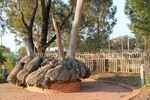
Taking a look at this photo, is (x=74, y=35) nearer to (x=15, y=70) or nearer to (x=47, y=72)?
(x=47, y=72)

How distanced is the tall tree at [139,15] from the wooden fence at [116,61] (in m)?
1.49

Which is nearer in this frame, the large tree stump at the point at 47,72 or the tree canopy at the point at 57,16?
the large tree stump at the point at 47,72

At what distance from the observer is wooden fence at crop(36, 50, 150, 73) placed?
16.2 metres

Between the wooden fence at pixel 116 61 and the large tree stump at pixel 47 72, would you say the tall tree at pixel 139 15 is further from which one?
the large tree stump at pixel 47 72

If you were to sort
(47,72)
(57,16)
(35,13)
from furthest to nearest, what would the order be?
1. (57,16)
2. (35,13)
3. (47,72)

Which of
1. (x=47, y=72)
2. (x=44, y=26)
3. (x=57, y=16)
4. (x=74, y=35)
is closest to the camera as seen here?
(x=47, y=72)

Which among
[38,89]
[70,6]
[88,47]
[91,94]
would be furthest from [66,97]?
[88,47]

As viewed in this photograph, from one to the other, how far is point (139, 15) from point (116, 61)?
3.28m

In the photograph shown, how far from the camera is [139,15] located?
17.2 meters

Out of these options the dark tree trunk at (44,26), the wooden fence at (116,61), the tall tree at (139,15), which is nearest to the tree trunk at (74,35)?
the wooden fence at (116,61)

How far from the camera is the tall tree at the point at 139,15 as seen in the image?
55.2 feet

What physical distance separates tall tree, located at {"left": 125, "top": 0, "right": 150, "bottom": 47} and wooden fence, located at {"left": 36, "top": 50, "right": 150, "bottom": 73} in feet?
4.89

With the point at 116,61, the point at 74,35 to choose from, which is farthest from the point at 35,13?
the point at 74,35

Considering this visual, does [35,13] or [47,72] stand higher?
[35,13]
